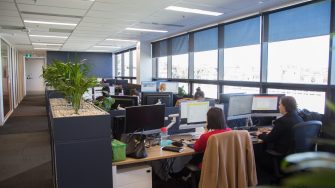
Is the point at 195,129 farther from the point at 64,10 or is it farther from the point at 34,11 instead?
the point at 34,11

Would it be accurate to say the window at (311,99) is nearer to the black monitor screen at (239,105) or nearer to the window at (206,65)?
the black monitor screen at (239,105)

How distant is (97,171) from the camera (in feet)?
7.57

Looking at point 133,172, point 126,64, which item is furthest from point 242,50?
point 126,64

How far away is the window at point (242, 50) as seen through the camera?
537cm

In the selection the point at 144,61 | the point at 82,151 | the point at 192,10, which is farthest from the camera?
the point at 144,61

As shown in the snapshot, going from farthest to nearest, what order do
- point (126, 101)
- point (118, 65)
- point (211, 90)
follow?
point (118, 65) → point (211, 90) → point (126, 101)

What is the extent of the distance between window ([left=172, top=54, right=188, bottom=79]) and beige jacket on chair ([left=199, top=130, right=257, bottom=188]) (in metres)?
5.50

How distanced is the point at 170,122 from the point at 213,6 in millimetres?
2395

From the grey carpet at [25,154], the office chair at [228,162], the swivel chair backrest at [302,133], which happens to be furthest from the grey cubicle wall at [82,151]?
the swivel chair backrest at [302,133]

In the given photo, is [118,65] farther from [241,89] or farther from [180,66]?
[241,89]

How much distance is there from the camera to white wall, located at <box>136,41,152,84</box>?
946cm

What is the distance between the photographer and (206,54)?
273 inches

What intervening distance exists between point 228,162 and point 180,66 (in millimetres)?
5983

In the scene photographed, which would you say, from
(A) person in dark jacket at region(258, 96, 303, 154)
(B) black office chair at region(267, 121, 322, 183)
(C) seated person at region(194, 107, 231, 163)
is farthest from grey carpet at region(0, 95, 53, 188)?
(B) black office chair at region(267, 121, 322, 183)
